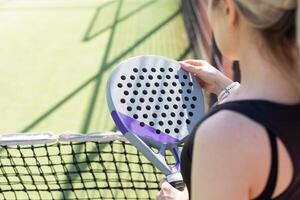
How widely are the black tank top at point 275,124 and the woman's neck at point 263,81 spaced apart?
11 mm

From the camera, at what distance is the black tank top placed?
608 mm

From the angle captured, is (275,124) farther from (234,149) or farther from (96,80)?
(96,80)

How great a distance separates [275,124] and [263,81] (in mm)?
60

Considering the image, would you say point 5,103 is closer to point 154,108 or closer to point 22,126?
point 22,126

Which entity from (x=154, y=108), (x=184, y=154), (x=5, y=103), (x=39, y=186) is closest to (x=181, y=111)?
(x=154, y=108)

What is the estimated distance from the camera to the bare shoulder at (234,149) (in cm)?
59

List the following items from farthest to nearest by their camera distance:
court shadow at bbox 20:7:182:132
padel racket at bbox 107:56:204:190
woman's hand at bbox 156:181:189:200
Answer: court shadow at bbox 20:7:182:132
padel racket at bbox 107:56:204:190
woman's hand at bbox 156:181:189:200

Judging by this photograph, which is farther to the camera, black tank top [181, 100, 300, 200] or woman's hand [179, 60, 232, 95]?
woman's hand [179, 60, 232, 95]

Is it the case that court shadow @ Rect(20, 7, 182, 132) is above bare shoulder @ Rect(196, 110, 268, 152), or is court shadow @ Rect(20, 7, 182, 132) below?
below

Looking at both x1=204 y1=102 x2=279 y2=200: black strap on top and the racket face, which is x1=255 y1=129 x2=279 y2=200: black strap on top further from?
the racket face

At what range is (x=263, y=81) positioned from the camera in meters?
0.62

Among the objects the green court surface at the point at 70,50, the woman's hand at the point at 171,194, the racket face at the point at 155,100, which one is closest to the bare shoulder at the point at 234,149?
the woman's hand at the point at 171,194

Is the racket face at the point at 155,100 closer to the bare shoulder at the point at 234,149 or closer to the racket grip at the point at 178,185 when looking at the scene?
the racket grip at the point at 178,185

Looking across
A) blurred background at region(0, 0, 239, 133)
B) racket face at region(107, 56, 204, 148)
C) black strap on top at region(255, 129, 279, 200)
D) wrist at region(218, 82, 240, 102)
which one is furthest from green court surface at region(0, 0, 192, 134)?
black strap on top at region(255, 129, 279, 200)
